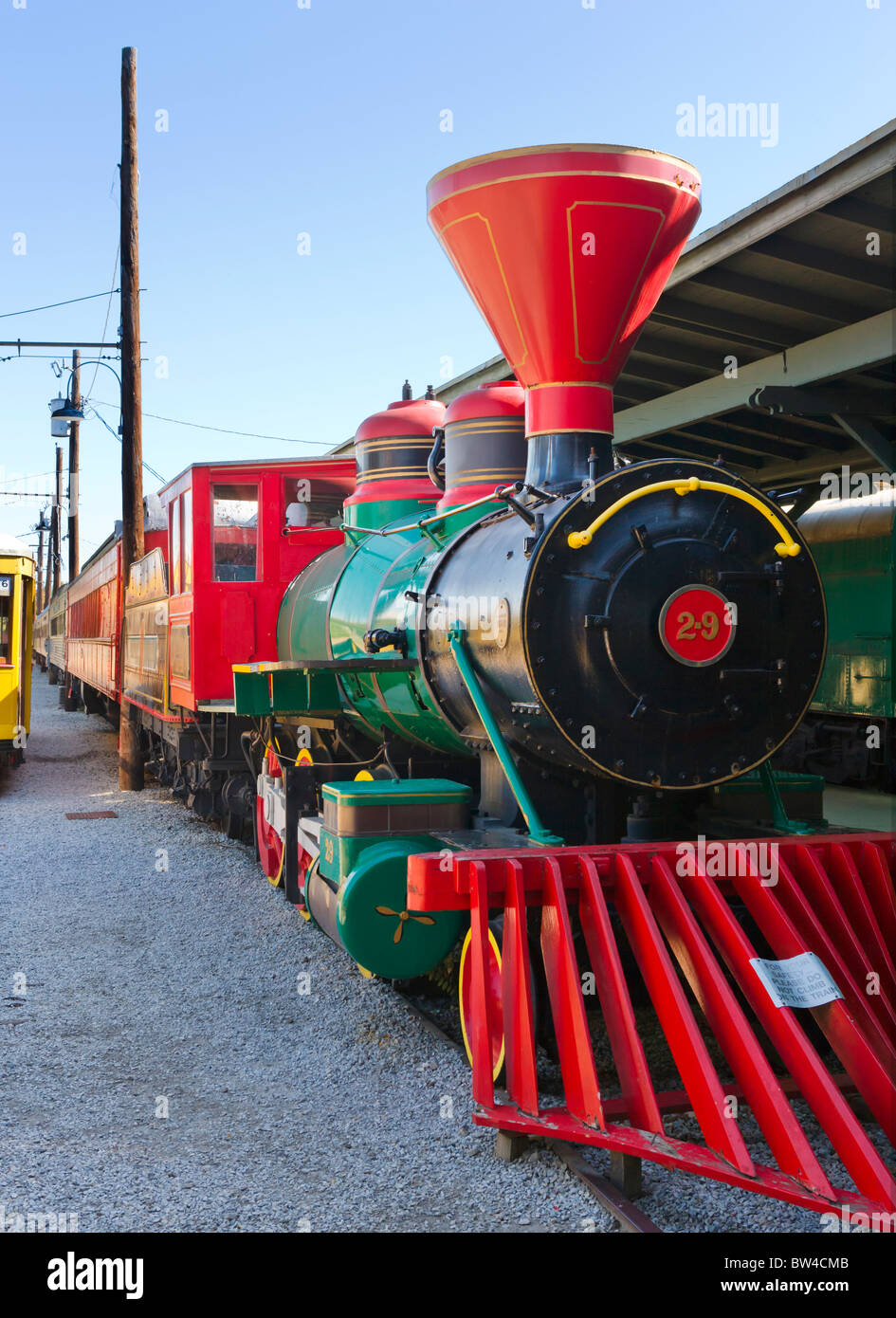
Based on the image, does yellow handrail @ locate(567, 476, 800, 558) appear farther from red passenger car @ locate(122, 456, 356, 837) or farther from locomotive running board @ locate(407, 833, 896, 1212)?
red passenger car @ locate(122, 456, 356, 837)

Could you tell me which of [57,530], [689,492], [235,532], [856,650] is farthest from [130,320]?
[57,530]

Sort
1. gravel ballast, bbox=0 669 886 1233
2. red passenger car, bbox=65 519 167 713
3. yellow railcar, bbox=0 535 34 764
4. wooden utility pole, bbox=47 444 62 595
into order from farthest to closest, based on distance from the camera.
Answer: wooden utility pole, bbox=47 444 62 595 → red passenger car, bbox=65 519 167 713 → yellow railcar, bbox=0 535 34 764 → gravel ballast, bbox=0 669 886 1233

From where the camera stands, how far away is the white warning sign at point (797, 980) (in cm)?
311

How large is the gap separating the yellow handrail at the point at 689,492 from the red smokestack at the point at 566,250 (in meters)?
0.48

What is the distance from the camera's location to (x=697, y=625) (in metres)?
3.62

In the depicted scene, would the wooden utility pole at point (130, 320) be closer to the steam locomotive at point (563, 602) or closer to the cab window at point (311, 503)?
the cab window at point (311, 503)

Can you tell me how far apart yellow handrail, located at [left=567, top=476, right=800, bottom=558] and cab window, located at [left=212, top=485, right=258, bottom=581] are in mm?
3915

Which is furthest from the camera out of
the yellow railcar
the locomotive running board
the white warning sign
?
the yellow railcar

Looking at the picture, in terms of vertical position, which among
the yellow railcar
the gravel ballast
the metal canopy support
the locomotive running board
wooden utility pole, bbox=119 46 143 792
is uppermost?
wooden utility pole, bbox=119 46 143 792

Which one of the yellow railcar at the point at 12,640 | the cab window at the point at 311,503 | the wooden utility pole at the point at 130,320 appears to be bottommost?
the yellow railcar at the point at 12,640

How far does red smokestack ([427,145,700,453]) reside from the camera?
3670mm

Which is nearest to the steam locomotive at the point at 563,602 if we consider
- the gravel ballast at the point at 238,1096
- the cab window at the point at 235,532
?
the gravel ballast at the point at 238,1096

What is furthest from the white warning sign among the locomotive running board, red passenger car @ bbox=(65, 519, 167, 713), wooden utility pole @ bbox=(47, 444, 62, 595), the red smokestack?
wooden utility pole @ bbox=(47, 444, 62, 595)
